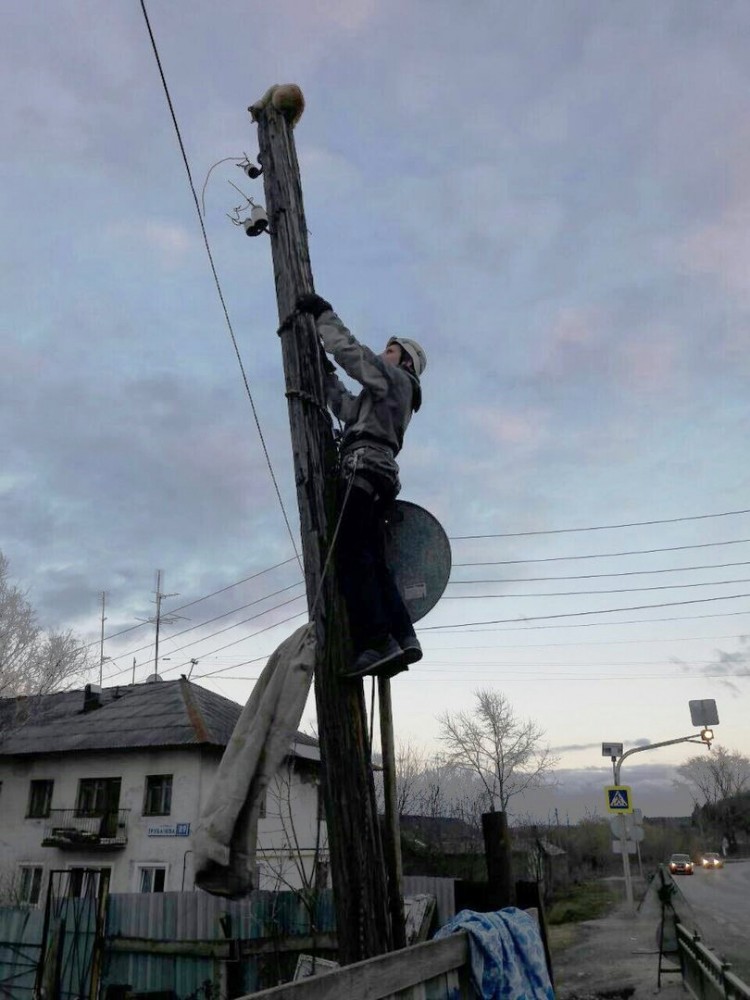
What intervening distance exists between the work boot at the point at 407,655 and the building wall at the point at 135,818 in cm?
1823

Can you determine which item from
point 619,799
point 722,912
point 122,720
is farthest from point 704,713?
point 122,720

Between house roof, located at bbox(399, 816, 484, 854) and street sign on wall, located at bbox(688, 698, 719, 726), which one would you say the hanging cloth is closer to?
street sign on wall, located at bbox(688, 698, 719, 726)

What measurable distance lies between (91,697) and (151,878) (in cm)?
815

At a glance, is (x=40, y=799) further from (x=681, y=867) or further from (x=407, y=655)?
(x=681, y=867)

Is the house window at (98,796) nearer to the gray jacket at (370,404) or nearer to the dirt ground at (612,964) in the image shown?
the dirt ground at (612,964)

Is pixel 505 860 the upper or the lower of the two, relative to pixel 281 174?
lower

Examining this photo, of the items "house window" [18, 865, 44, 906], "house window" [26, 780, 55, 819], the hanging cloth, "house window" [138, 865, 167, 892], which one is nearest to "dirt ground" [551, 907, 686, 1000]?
the hanging cloth

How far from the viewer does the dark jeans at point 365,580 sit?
368 cm

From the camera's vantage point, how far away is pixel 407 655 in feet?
12.1

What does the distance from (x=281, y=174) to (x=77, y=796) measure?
24195 mm

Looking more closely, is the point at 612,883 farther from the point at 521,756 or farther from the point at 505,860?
the point at 505,860

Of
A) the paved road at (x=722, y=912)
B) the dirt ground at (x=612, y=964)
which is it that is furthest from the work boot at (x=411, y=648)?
the dirt ground at (x=612, y=964)

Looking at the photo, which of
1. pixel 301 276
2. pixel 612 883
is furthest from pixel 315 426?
pixel 612 883

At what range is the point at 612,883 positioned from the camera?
35906mm
